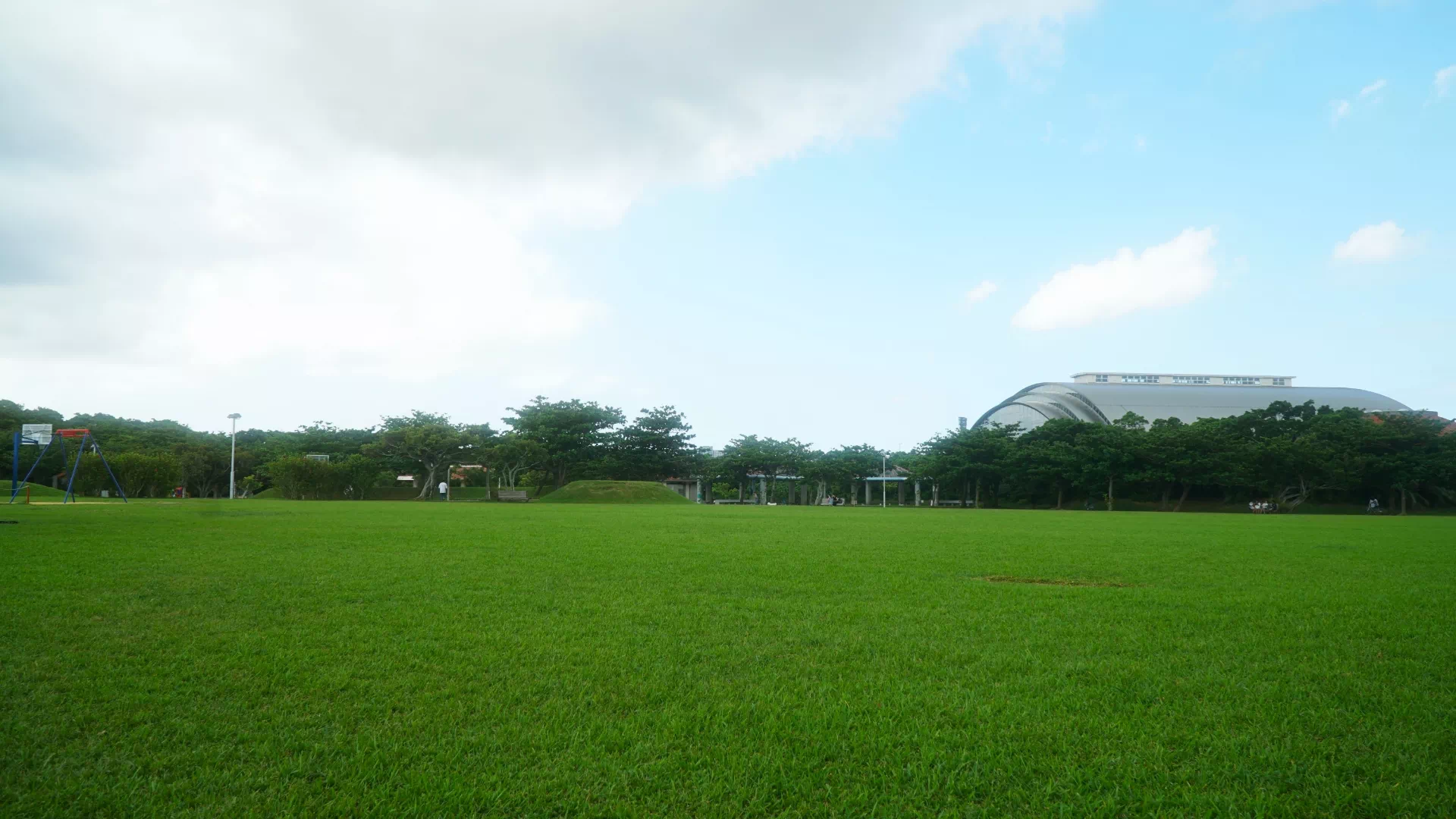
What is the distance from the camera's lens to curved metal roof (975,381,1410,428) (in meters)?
66.5

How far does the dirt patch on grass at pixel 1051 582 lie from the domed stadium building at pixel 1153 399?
5969 cm

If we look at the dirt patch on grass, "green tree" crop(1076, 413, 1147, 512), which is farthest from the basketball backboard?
"green tree" crop(1076, 413, 1147, 512)

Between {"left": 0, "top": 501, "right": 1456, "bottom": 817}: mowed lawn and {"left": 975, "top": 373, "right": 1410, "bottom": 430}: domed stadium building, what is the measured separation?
62352 millimetres

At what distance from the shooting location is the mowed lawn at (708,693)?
283cm

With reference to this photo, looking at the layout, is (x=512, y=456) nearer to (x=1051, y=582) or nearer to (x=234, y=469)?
(x=234, y=469)

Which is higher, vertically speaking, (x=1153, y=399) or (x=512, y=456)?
(x=1153, y=399)

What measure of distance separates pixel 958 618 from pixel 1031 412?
2717 inches

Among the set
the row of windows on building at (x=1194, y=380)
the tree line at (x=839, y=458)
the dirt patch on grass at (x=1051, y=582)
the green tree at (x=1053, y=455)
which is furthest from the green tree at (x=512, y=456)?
the row of windows on building at (x=1194, y=380)

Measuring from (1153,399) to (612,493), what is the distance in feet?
157

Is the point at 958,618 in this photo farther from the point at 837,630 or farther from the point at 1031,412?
the point at 1031,412

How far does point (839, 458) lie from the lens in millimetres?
56812

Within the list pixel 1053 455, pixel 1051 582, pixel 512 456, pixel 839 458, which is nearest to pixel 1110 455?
pixel 1053 455

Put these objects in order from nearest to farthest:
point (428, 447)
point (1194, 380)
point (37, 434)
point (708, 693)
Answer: point (708, 693) < point (37, 434) < point (428, 447) < point (1194, 380)

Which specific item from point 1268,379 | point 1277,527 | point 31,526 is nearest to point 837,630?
point 31,526
